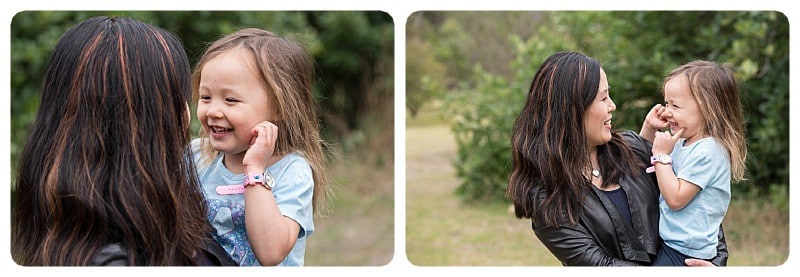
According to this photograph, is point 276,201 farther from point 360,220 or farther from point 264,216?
point 360,220

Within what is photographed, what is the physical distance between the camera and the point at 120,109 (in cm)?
175

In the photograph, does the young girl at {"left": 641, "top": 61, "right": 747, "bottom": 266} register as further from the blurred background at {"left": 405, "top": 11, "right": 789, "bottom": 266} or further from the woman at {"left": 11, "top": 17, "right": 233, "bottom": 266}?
the blurred background at {"left": 405, "top": 11, "right": 789, "bottom": 266}

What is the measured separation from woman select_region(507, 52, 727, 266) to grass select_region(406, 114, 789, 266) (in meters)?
2.73

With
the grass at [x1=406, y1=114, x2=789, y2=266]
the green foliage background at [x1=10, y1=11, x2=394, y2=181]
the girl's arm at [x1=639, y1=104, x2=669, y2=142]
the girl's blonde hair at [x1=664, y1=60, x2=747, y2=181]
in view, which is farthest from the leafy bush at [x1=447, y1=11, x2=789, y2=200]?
the girl's blonde hair at [x1=664, y1=60, x2=747, y2=181]

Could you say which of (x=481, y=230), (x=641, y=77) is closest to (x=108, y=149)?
(x=641, y=77)

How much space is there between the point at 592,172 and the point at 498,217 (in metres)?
3.31

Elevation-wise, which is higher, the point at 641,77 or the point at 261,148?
the point at 261,148

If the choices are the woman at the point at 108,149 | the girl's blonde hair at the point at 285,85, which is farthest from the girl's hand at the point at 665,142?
the woman at the point at 108,149

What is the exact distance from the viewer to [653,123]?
2209mm

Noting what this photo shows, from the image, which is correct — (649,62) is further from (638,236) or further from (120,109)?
(120,109)

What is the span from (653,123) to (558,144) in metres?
0.26

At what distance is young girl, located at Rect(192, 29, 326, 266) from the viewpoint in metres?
1.83
